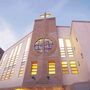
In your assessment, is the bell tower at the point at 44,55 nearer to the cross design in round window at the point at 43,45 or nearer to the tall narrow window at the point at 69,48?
the cross design in round window at the point at 43,45

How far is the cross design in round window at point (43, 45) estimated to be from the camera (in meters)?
23.0

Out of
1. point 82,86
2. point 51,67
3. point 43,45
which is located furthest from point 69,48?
point 82,86

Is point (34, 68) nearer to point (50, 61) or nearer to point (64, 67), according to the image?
point (50, 61)

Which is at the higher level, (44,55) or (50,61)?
(44,55)

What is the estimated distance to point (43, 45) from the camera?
23.4 meters

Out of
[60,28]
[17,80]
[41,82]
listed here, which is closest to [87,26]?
[60,28]

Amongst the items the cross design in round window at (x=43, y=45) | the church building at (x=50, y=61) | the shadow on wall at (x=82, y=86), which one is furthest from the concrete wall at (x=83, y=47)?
the cross design in round window at (x=43, y=45)

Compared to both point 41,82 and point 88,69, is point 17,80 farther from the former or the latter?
point 88,69

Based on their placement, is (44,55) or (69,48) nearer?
(44,55)

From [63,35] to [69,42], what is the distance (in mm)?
1670

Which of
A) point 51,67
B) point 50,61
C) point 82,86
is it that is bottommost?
point 82,86

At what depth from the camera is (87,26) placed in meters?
22.8

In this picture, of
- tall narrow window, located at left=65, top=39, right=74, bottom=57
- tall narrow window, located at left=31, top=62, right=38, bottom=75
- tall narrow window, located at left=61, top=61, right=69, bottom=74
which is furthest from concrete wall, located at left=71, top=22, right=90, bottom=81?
tall narrow window, located at left=31, top=62, right=38, bottom=75

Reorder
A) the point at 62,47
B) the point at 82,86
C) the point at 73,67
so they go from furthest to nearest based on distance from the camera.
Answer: the point at 62,47, the point at 73,67, the point at 82,86
